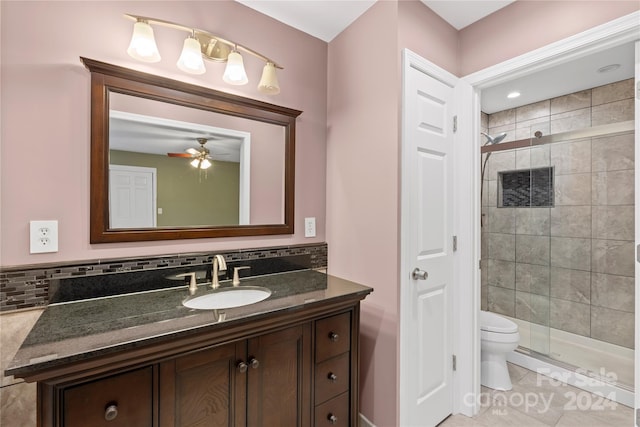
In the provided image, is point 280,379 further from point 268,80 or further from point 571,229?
point 571,229

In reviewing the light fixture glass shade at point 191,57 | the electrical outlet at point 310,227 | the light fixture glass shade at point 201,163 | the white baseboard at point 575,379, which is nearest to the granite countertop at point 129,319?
the electrical outlet at point 310,227

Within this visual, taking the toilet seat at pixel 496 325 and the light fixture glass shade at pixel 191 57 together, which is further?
the toilet seat at pixel 496 325

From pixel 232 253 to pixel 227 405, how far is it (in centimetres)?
75

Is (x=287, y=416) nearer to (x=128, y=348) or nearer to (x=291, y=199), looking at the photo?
(x=128, y=348)

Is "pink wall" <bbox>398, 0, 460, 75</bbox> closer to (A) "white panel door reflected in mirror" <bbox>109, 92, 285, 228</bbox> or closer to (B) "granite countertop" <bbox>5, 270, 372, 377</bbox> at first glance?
(A) "white panel door reflected in mirror" <bbox>109, 92, 285, 228</bbox>

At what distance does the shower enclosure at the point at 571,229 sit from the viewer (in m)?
2.38

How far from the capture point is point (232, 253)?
5.28 feet

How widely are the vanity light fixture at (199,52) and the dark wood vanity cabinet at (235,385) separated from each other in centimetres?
120

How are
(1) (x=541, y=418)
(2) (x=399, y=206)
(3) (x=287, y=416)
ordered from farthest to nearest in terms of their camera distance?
1. (1) (x=541, y=418)
2. (2) (x=399, y=206)
3. (3) (x=287, y=416)

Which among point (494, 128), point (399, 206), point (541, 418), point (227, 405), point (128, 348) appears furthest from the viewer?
point (494, 128)

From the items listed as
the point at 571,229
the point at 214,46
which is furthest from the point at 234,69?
the point at 571,229

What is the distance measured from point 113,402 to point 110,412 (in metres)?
0.03

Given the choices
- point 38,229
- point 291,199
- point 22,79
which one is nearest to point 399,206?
point 291,199

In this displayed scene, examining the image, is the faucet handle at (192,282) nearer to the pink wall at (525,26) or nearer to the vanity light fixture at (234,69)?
the vanity light fixture at (234,69)
